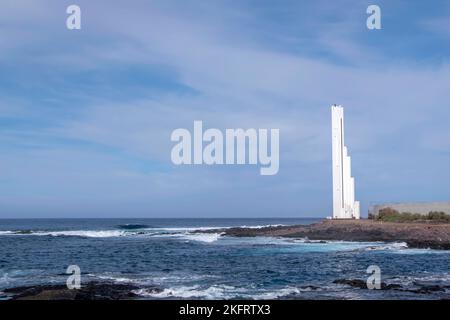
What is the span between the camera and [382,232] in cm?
5838

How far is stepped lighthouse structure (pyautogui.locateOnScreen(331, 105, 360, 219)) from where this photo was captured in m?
69.6

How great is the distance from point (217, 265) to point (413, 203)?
130ft

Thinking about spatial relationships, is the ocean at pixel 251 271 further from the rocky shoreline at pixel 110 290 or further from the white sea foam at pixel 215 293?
the rocky shoreline at pixel 110 290

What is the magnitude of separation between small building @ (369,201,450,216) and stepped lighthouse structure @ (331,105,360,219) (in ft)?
14.9

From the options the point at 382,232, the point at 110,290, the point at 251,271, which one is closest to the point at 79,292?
the point at 110,290

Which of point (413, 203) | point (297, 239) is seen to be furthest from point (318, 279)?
point (413, 203)

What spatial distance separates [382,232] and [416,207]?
1102 centimetres

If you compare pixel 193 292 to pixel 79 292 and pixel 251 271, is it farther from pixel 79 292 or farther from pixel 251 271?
pixel 251 271

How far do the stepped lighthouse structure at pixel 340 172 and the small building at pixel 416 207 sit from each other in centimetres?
454
